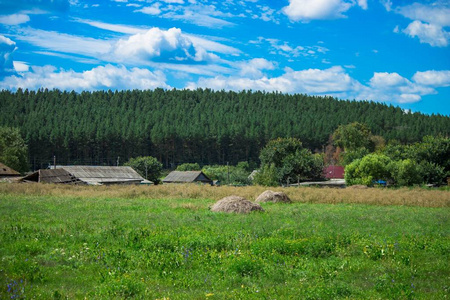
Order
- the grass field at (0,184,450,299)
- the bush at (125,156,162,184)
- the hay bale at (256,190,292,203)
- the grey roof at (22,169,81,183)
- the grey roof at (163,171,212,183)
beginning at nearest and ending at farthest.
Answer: the grass field at (0,184,450,299)
the hay bale at (256,190,292,203)
the grey roof at (22,169,81,183)
the grey roof at (163,171,212,183)
the bush at (125,156,162,184)

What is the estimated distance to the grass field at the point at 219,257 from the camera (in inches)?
398

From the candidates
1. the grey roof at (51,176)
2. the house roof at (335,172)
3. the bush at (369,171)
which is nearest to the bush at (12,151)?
the grey roof at (51,176)

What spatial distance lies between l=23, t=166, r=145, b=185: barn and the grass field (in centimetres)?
4444

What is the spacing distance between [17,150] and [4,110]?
11611 cm

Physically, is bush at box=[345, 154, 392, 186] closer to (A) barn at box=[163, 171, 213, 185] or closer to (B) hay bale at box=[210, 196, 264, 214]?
(A) barn at box=[163, 171, 213, 185]

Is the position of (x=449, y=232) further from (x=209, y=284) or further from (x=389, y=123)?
(x=389, y=123)

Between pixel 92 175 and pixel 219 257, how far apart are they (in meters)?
67.4

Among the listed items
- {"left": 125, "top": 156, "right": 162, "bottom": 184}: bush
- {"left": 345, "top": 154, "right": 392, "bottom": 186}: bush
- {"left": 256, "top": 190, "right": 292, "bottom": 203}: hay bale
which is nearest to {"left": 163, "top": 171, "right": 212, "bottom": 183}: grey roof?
{"left": 125, "top": 156, "right": 162, "bottom": 184}: bush

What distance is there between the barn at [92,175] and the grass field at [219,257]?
44.4 meters

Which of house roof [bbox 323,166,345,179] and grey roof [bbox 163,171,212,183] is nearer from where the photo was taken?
grey roof [bbox 163,171,212,183]

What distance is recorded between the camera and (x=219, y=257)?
13.0 metres

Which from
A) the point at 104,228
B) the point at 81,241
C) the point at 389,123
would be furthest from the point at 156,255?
the point at 389,123

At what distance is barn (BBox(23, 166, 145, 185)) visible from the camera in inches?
2552

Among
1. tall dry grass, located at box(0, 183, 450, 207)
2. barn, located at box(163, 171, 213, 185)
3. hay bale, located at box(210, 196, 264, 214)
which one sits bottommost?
barn, located at box(163, 171, 213, 185)
